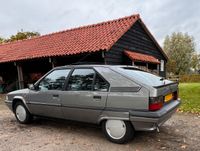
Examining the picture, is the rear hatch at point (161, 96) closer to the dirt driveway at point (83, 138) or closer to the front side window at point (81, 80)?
the dirt driveway at point (83, 138)

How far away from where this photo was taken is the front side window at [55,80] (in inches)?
199

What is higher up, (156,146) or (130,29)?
(130,29)

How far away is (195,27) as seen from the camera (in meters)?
42.3

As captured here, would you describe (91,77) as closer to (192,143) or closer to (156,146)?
(156,146)

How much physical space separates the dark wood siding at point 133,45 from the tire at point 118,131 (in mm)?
7362

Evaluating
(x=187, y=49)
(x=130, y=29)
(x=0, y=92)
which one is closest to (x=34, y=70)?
(x=0, y=92)

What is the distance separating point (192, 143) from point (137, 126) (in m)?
1.30

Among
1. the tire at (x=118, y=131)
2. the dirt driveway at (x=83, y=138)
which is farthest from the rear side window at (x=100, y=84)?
the dirt driveway at (x=83, y=138)

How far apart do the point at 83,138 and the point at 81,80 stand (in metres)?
1.32

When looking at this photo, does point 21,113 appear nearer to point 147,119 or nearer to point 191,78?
point 147,119

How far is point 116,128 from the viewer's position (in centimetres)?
418

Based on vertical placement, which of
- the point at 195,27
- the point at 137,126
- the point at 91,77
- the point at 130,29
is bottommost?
the point at 137,126

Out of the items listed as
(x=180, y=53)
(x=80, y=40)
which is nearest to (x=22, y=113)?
(x=80, y=40)

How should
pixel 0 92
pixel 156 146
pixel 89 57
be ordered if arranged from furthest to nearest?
pixel 0 92
pixel 89 57
pixel 156 146
